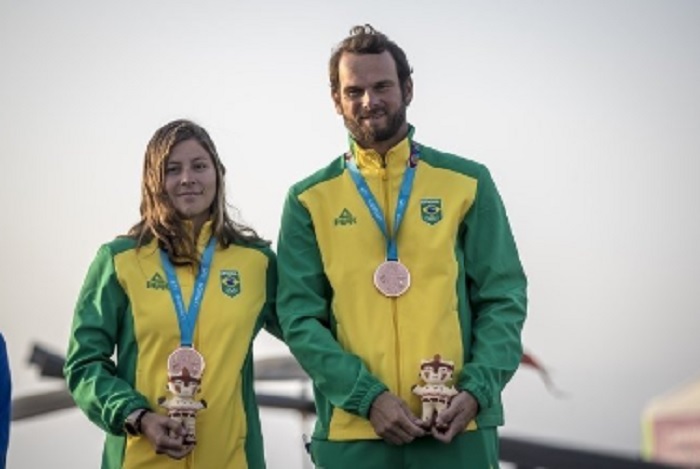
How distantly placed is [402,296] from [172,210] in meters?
0.95

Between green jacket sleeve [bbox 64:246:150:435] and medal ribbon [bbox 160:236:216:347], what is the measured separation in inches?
6.9

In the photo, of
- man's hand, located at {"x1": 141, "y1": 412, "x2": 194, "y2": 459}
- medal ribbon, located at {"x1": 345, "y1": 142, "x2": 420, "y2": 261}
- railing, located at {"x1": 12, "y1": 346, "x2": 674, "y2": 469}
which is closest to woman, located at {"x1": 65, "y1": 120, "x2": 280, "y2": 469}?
man's hand, located at {"x1": 141, "y1": 412, "x2": 194, "y2": 459}

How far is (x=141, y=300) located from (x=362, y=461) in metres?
1.00

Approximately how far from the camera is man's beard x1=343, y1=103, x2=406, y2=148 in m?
4.24

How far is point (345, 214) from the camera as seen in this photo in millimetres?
4285

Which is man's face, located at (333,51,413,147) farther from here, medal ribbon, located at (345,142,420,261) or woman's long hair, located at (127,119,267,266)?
woman's long hair, located at (127,119,267,266)

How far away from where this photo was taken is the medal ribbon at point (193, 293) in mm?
4379

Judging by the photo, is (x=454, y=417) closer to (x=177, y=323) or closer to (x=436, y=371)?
(x=436, y=371)

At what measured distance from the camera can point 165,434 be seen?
4.13m

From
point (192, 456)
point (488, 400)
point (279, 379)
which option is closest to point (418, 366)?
point (488, 400)

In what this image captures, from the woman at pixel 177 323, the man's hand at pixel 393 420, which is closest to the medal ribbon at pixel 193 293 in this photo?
the woman at pixel 177 323

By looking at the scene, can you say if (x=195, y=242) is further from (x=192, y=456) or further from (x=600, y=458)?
(x=600, y=458)

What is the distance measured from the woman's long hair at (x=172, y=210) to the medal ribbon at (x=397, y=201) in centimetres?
52

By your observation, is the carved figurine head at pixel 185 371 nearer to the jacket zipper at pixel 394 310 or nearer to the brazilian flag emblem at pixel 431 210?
the jacket zipper at pixel 394 310
